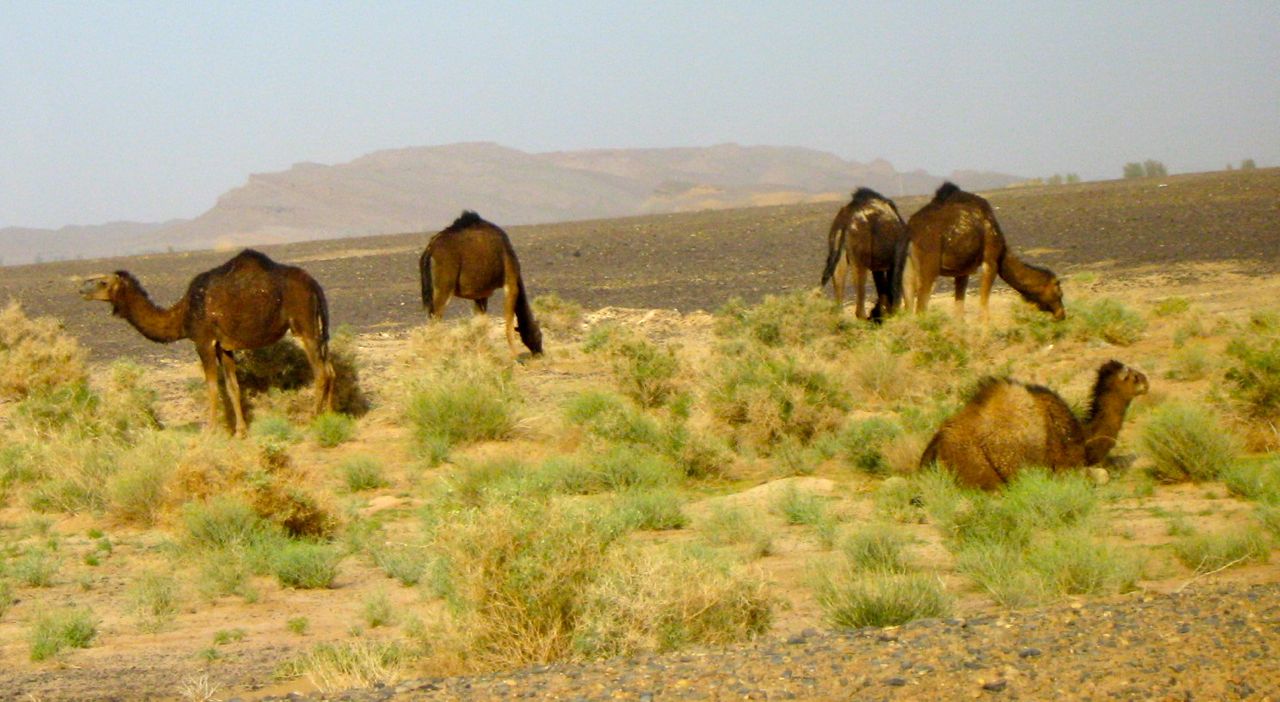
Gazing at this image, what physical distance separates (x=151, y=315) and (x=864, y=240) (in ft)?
29.5

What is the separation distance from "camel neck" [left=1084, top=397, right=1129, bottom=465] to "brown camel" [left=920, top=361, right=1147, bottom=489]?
0.02 m

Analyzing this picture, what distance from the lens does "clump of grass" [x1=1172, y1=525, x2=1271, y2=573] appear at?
8.98 meters

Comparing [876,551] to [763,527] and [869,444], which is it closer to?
[763,527]

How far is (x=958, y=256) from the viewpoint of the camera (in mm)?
19547

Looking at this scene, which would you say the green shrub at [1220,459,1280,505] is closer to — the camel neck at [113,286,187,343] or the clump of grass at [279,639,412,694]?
the clump of grass at [279,639,412,694]

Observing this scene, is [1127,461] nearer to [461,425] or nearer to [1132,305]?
[461,425]

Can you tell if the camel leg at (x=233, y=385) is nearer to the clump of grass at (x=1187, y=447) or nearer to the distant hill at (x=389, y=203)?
the clump of grass at (x=1187, y=447)

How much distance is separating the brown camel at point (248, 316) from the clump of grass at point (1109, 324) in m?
9.12

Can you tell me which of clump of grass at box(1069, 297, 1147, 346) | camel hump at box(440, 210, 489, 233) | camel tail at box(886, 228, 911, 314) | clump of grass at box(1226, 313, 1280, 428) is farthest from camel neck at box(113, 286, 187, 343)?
clump of grass at box(1069, 297, 1147, 346)

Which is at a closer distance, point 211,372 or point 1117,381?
point 1117,381

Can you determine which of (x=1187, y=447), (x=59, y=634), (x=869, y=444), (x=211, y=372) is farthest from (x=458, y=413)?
(x=1187, y=447)

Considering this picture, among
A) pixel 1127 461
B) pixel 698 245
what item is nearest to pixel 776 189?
pixel 698 245

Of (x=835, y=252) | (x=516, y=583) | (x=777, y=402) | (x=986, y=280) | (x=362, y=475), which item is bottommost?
(x=362, y=475)

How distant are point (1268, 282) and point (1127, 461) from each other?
1462cm
